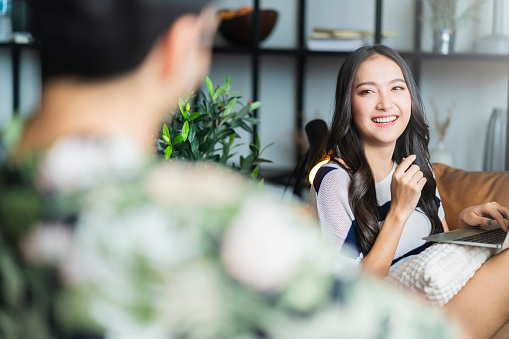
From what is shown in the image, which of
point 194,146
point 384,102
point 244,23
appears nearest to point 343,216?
point 384,102

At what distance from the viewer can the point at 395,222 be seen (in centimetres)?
155

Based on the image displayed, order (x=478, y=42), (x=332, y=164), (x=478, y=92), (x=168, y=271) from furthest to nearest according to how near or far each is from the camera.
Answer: (x=478, y=92), (x=478, y=42), (x=332, y=164), (x=168, y=271)

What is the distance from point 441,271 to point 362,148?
0.58 meters

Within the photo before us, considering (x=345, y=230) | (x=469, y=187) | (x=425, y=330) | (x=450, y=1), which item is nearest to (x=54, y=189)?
(x=425, y=330)

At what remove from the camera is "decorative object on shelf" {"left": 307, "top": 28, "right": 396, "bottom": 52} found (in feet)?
10.2

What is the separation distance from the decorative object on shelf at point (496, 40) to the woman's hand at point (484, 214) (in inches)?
64.3

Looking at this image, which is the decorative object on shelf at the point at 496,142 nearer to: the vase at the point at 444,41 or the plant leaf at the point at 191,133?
the vase at the point at 444,41

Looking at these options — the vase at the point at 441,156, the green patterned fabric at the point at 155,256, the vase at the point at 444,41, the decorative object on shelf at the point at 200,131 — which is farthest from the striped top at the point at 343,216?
the vase at the point at 444,41

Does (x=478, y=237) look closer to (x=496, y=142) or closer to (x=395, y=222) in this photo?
(x=395, y=222)

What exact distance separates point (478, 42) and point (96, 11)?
3.04 metres

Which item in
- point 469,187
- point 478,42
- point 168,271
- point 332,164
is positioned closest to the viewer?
point 168,271

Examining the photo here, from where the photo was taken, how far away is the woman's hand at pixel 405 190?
5.09ft

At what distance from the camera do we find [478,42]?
312cm

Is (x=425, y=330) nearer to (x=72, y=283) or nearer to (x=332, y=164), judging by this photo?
(x=72, y=283)
